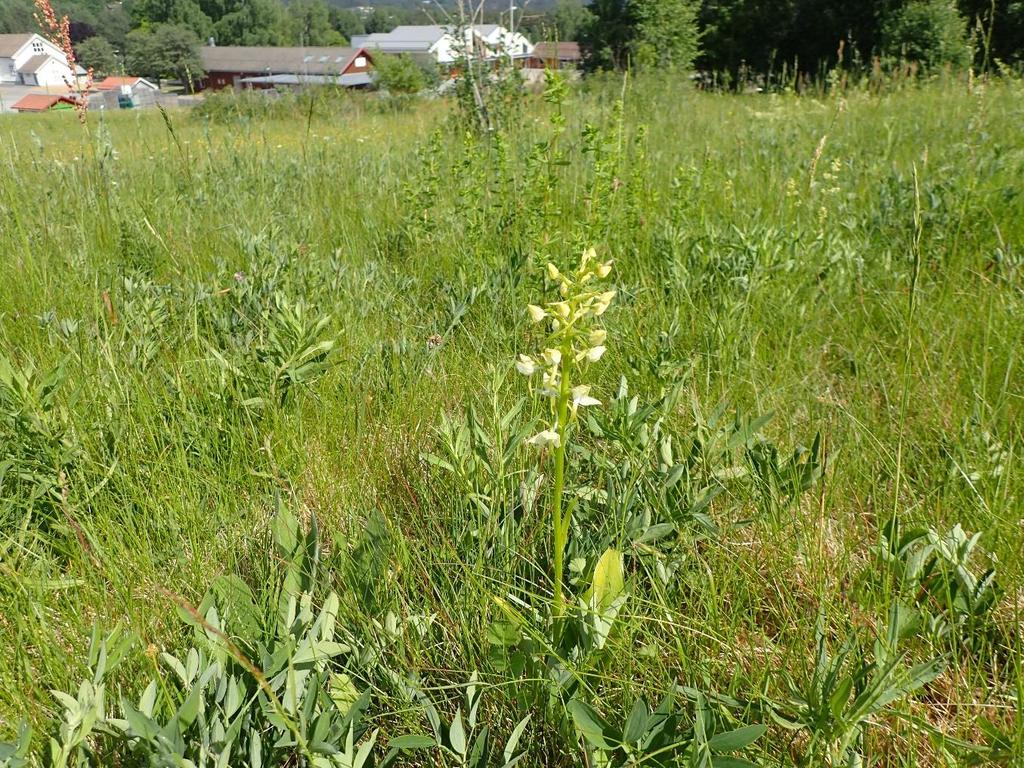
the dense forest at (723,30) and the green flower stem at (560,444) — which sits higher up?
the dense forest at (723,30)

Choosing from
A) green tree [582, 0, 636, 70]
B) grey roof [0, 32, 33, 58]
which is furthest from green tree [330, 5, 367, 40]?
green tree [582, 0, 636, 70]

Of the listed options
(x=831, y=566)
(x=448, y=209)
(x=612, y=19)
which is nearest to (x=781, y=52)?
(x=612, y=19)

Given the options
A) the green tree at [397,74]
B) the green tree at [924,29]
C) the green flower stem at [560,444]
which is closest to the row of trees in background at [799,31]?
the green tree at [924,29]

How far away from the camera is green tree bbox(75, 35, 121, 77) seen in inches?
168

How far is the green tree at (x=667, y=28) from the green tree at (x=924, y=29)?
5197 mm

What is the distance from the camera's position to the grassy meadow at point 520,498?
3.71ft

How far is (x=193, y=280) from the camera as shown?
116 inches

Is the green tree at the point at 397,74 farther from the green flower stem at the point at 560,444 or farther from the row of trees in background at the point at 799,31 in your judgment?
the green flower stem at the point at 560,444

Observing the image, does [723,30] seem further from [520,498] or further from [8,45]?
[8,45]

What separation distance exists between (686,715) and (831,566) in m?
0.48

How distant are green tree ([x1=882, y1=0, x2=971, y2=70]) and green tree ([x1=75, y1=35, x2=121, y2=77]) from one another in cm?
1797

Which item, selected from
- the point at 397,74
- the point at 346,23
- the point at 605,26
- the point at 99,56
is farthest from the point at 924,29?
the point at 346,23

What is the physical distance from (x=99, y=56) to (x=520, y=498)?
4.35 meters

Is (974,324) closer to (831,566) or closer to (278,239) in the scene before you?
(831,566)
